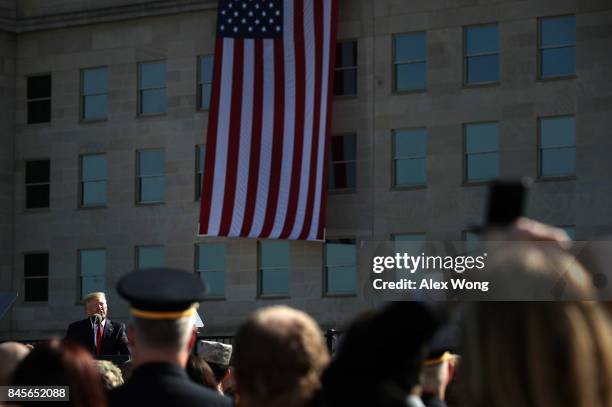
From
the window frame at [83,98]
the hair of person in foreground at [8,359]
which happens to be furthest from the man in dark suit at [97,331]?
the window frame at [83,98]

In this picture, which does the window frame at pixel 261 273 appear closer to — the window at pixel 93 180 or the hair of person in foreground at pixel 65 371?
the window at pixel 93 180

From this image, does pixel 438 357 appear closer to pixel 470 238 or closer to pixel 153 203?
pixel 470 238

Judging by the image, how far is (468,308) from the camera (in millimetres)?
2951

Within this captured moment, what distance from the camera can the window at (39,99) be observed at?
147 feet

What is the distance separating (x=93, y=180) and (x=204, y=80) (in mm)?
5106

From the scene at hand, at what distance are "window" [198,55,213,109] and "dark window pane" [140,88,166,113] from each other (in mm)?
1401

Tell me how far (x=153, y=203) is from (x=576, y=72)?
13614 millimetres

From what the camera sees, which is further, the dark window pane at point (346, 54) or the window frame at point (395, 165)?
the dark window pane at point (346, 54)

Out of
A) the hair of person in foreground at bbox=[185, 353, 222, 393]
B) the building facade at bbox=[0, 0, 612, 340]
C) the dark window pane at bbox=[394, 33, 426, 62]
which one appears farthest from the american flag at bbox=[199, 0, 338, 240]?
the hair of person in foreground at bbox=[185, 353, 222, 393]

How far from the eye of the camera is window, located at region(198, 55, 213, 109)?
4166 cm

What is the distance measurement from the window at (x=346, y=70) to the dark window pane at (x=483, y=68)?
345 cm

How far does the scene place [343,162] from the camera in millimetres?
39688

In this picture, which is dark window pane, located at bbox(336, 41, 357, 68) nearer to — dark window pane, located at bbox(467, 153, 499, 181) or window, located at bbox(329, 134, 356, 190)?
window, located at bbox(329, 134, 356, 190)

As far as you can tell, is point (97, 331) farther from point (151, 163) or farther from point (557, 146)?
point (151, 163)
